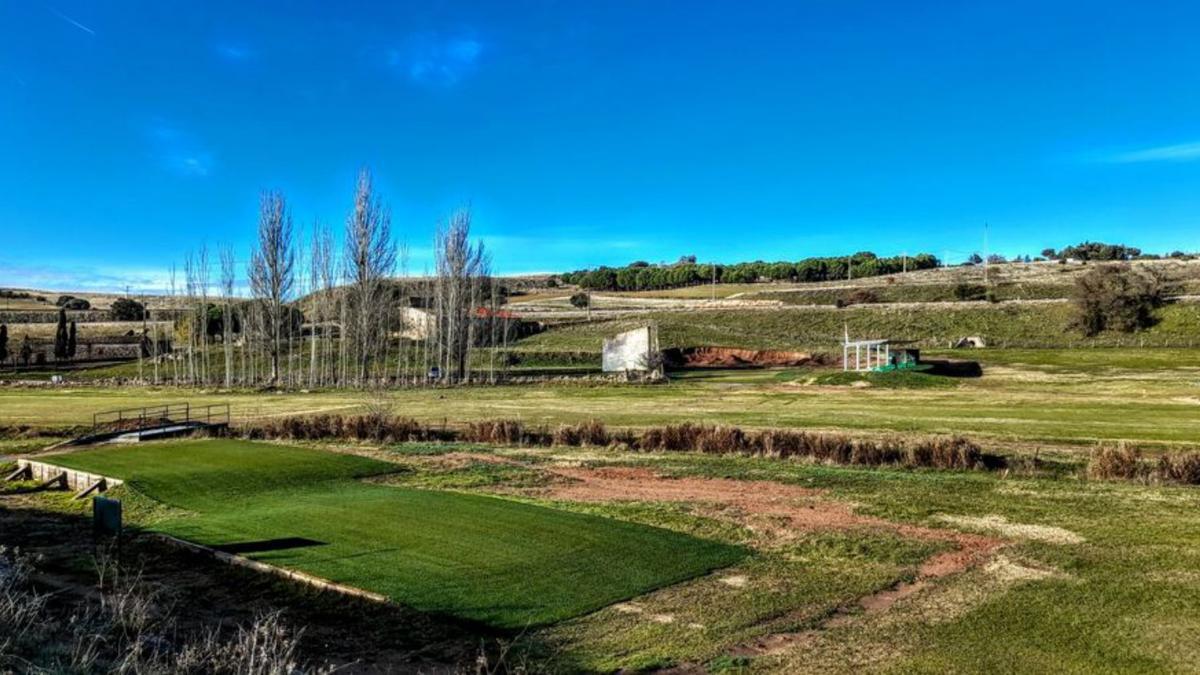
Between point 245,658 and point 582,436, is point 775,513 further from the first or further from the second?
point 582,436

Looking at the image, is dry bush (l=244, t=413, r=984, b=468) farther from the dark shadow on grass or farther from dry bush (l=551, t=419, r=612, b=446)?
the dark shadow on grass

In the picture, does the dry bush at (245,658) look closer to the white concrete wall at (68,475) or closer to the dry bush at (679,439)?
the white concrete wall at (68,475)

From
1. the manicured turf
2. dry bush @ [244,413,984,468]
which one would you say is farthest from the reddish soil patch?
the manicured turf

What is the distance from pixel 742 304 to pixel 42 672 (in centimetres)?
9974

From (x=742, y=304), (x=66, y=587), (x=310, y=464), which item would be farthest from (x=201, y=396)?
(x=742, y=304)

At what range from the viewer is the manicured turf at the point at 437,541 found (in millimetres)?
10953

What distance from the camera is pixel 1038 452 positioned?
21.4 meters

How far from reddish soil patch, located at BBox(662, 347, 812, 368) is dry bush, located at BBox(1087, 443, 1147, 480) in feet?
159

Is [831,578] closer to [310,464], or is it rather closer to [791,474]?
[791,474]

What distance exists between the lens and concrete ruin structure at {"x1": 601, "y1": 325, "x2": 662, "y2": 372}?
60.5 m

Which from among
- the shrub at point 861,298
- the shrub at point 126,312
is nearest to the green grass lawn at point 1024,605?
the shrub at point 861,298

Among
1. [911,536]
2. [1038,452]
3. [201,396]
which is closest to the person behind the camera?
[911,536]

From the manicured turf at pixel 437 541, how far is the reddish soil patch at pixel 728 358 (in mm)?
51085

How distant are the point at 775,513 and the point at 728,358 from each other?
5692cm
